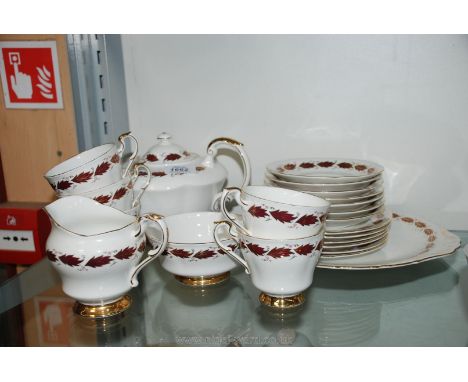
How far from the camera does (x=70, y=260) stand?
77 cm

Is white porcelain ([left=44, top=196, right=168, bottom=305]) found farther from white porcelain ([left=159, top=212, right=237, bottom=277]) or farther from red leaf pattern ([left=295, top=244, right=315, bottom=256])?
red leaf pattern ([left=295, top=244, right=315, bottom=256])

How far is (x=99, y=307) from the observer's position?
0.83 m

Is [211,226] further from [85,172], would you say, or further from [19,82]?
[19,82]

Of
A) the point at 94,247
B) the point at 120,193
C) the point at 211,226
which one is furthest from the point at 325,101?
the point at 94,247

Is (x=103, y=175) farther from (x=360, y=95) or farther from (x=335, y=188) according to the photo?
(x=360, y=95)

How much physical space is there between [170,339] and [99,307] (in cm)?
12

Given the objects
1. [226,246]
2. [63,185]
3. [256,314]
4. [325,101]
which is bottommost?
[256,314]

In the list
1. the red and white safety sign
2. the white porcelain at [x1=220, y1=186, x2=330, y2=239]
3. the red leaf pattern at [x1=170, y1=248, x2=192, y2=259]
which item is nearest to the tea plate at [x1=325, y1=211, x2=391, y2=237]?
the white porcelain at [x1=220, y1=186, x2=330, y2=239]

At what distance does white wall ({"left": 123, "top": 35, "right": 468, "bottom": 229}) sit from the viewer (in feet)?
3.42

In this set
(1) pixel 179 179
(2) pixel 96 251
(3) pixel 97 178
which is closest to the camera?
(2) pixel 96 251

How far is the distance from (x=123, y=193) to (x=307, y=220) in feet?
1.03

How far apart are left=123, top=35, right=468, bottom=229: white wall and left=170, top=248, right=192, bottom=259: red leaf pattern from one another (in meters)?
0.33

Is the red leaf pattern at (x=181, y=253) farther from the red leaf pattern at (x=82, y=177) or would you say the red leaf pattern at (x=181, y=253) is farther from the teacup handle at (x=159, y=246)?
the red leaf pattern at (x=82, y=177)

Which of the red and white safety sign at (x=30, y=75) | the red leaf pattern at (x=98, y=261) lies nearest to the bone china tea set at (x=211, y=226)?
the red leaf pattern at (x=98, y=261)
